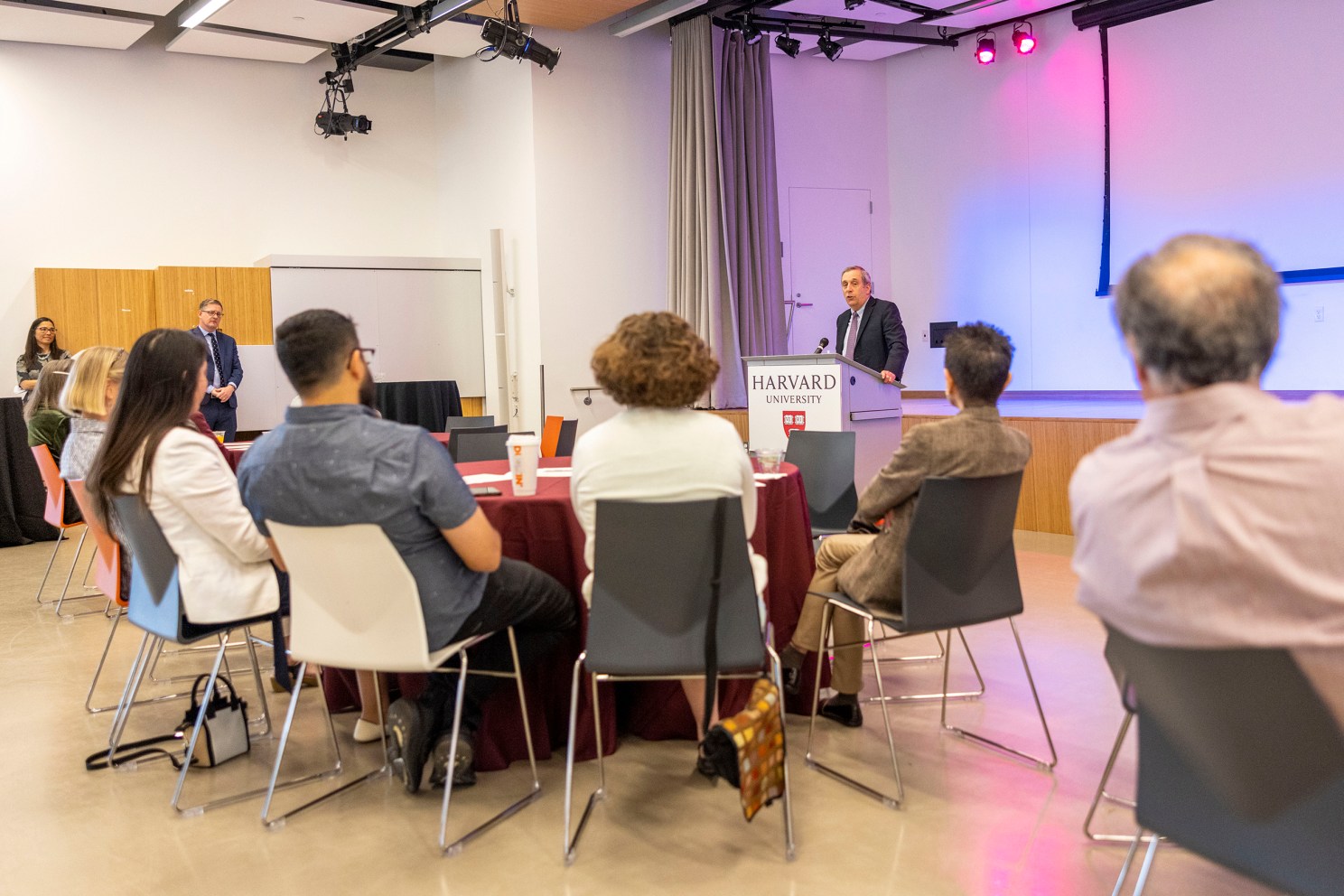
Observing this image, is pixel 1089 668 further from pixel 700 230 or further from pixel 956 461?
pixel 700 230

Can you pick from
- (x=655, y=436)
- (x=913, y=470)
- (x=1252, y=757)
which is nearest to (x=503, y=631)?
(x=655, y=436)

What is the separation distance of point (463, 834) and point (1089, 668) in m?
2.46

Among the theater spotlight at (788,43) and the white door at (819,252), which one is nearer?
the theater spotlight at (788,43)

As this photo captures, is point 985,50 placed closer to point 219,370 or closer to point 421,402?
point 421,402

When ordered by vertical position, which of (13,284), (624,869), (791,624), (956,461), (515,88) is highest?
(515,88)

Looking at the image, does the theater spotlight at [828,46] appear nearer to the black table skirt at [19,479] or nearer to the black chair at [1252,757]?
the black table skirt at [19,479]

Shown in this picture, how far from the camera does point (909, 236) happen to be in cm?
975

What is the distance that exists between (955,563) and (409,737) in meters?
1.57

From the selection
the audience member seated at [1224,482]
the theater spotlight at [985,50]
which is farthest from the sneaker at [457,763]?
the theater spotlight at [985,50]

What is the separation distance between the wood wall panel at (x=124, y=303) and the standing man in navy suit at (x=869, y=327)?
18.2 ft

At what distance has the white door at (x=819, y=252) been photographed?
933 centimetres

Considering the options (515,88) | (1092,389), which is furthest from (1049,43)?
(515,88)

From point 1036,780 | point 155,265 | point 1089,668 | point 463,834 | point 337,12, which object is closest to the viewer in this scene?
point 463,834

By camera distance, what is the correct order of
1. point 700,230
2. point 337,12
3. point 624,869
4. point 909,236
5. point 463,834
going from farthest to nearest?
point 909,236 < point 700,230 < point 337,12 < point 463,834 < point 624,869
